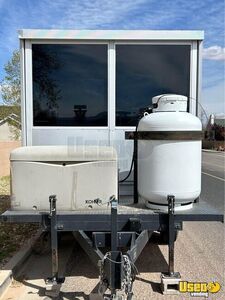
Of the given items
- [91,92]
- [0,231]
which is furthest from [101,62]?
[0,231]

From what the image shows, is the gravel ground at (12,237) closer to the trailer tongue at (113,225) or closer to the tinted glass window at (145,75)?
the trailer tongue at (113,225)

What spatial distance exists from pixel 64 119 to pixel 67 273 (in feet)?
6.55

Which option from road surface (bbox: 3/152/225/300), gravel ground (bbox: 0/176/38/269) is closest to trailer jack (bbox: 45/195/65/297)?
road surface (bbox: 3/152/225/300)

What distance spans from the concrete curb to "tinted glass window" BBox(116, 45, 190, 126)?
2189 millimetres

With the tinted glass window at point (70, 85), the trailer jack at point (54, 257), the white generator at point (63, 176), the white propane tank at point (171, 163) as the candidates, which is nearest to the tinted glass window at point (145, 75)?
the tinted glass window at point (70, 85)

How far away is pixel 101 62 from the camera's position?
4996 mm

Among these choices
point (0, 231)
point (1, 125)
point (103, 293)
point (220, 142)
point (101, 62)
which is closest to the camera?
point (103, 293)

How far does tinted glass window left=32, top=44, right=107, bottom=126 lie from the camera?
16.4 feet

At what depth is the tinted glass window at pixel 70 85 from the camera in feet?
16.4

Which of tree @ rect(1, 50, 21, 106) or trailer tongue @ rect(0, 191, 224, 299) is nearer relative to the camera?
trailer tongue @ rect(0, 191, 224, 299)

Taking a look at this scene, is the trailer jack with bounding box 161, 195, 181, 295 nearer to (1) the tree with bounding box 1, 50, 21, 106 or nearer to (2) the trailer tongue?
(2) the trailer tongue

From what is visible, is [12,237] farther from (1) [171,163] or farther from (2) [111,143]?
(1) [171,163]

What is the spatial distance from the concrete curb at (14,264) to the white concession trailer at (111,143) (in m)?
0.51

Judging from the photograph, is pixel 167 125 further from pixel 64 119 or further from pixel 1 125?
pixel 1 125
